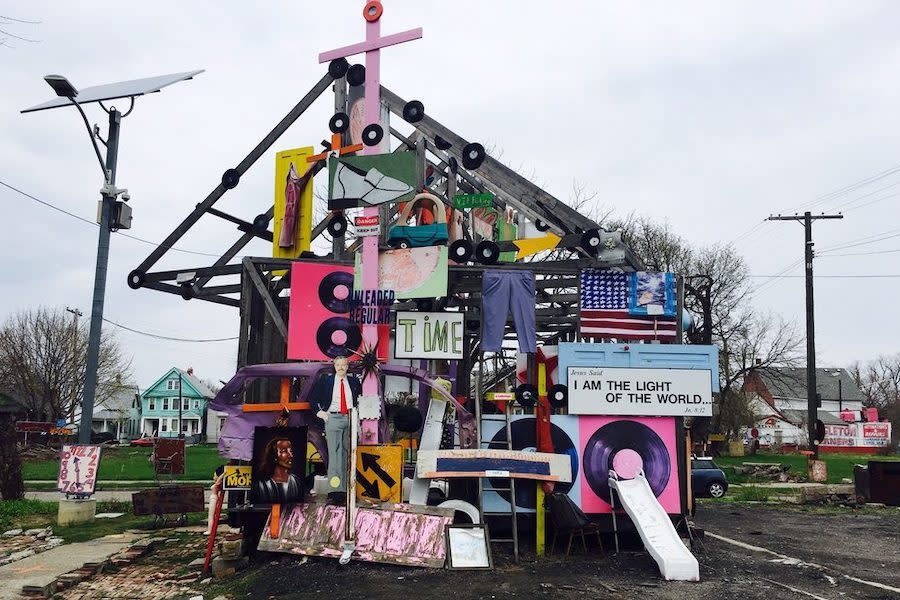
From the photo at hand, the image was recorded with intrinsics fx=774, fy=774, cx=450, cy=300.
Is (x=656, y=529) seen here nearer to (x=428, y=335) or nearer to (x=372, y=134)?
(x=428, y=335)

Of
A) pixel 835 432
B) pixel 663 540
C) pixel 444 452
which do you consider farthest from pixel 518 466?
pixel 835 432

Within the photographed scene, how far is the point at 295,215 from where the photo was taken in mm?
15141

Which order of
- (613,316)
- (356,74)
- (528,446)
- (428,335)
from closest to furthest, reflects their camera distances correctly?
(528,446) → (613,316) → (428,335) → (356,74)

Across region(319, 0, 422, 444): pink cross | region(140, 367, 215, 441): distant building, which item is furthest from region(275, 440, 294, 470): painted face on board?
region(140, 367, 215, 441): distant building

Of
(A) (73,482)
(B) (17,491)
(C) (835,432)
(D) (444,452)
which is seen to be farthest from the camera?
(C) (835,432)

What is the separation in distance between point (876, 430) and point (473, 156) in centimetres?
5800

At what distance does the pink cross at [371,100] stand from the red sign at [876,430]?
57867 millimetres

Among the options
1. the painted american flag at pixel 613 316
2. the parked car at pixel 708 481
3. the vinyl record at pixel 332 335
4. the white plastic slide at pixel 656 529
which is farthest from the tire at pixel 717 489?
the vinyl record at pixel 332 335

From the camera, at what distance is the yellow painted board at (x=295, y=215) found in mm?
15078

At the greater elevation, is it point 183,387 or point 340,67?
Result: point 340,67

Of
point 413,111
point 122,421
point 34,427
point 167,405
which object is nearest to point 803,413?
point 167,405

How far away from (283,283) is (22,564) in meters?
7.00

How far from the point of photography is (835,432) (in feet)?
202

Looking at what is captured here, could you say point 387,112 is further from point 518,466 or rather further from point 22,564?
point 22,564
